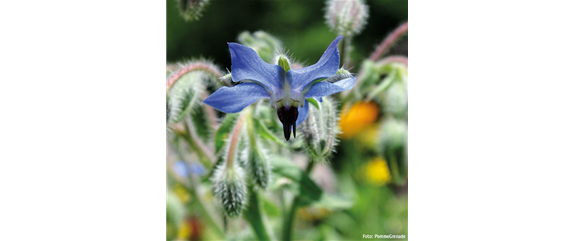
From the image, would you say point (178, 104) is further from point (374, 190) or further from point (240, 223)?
point (374, 190)

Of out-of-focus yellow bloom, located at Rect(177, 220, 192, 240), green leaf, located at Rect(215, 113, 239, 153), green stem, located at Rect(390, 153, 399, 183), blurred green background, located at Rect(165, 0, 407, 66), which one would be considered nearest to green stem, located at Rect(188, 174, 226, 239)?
out-of-focus yellow bloom, located at Rect(177, 220, 192, 240)

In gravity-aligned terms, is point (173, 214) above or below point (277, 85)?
below

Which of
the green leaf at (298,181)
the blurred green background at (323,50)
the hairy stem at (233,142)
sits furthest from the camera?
the blurred green background at (323,50)

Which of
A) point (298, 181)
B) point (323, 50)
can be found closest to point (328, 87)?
point (298, 181)

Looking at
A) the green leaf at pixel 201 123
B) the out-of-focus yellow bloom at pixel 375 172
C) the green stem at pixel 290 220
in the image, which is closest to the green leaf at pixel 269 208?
the green stem at pixel 290 220

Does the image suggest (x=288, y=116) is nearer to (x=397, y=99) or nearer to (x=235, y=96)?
(x=235, y=96)

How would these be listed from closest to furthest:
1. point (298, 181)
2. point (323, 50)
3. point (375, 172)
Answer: point (298, 181)
point (375, 172)
point (323, 50)

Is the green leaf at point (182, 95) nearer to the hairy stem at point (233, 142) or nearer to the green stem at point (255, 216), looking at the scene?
the hairy stem at point (233, 142)
